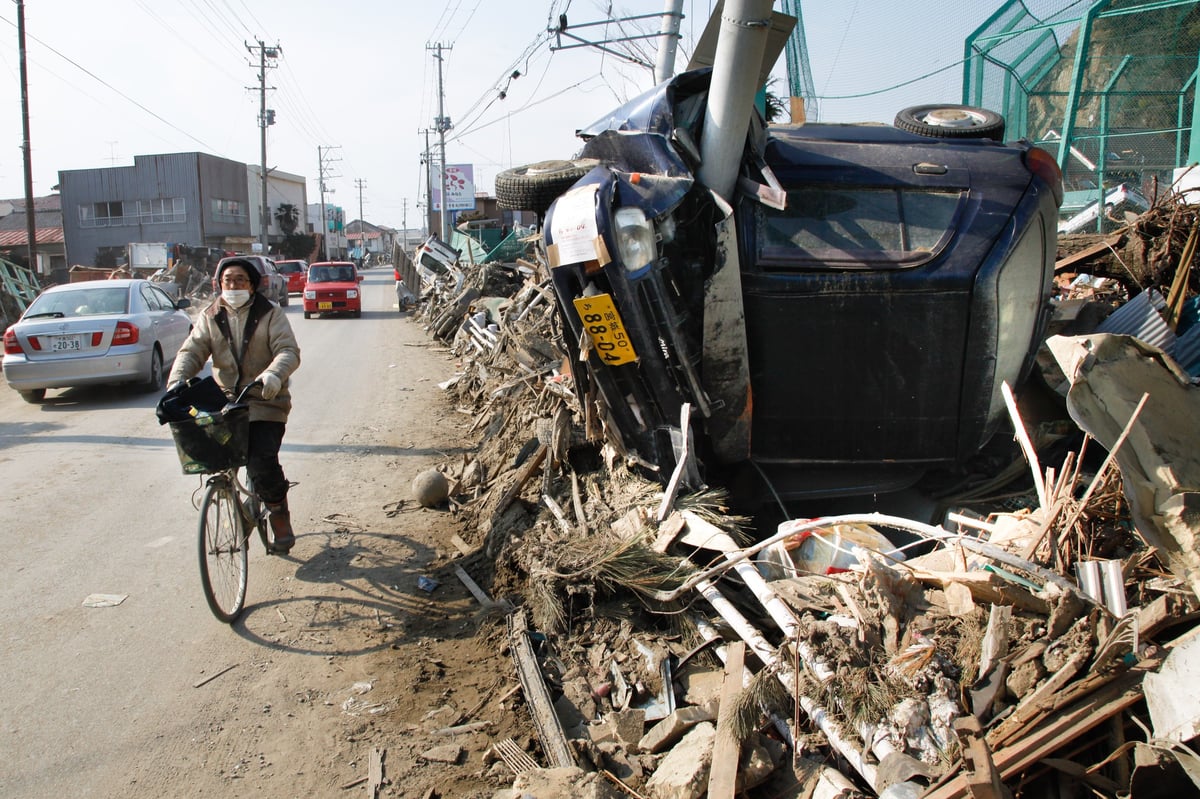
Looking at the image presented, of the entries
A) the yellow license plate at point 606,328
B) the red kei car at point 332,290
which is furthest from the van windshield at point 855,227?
the red kei car at point 332,290

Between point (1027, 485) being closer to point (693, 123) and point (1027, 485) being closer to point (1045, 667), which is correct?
point (1045, 667)

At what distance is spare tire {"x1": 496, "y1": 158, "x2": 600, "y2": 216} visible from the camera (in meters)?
5.01

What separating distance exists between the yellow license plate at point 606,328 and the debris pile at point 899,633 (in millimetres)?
808

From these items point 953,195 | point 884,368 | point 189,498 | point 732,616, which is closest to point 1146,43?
point 953,195

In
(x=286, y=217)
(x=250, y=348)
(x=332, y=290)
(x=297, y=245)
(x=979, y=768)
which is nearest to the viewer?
(x=979, y=768)

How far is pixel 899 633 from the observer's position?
3.15m

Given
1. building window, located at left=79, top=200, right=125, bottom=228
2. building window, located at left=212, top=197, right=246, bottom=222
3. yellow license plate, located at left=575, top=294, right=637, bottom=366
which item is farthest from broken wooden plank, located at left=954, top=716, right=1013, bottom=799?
Answer: building window, located at left=79, top=200, right=125, bottom=228

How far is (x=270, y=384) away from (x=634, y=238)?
2417mm

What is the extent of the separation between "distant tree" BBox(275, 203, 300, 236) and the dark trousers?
69.3 metres

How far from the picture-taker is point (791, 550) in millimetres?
4004

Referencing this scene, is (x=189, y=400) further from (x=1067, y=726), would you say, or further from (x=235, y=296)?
(x=1067, y=726)

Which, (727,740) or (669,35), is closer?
(727,740)

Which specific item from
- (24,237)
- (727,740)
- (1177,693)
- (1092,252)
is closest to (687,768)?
(727,740)

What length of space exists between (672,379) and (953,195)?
1.95 meters
